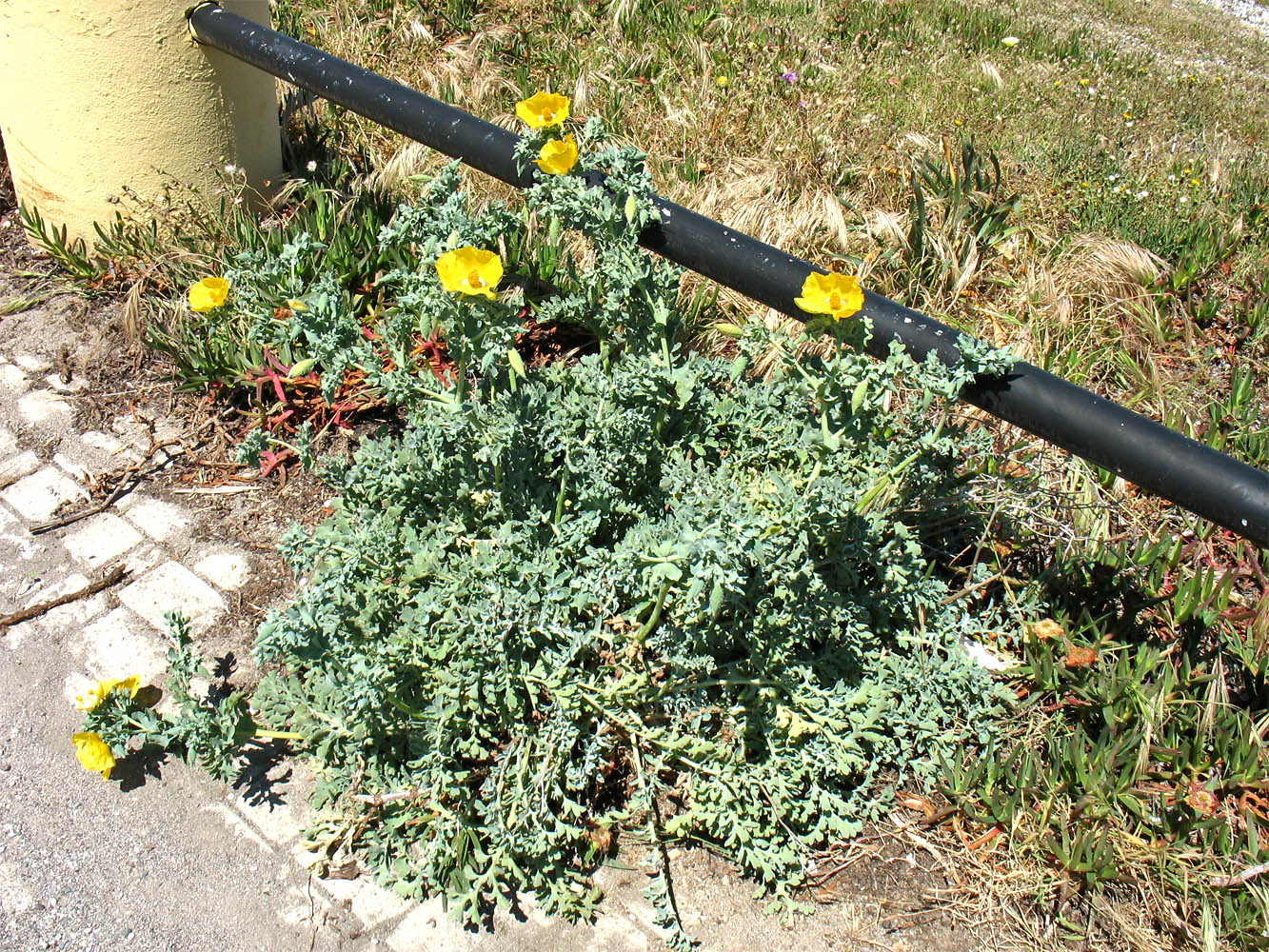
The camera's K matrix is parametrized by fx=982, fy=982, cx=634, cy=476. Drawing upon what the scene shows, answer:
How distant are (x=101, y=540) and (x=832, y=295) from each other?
7.30 feet

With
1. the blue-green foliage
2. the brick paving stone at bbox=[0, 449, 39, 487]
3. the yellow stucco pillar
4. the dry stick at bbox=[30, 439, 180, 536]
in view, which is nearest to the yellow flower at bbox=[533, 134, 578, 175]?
the blue-green foliage

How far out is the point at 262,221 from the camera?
3.84m

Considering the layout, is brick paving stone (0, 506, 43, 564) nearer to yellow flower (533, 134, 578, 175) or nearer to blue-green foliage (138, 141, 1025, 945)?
blue-green foliage (138, 141, 1025, 945)

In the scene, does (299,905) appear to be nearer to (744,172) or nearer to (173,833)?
(173,833)

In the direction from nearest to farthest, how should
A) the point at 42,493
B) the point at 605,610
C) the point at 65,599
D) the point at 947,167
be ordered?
1. the point at 605,610
2. the point at 65,599
3. the point at 42,493
4. the point at 947,167

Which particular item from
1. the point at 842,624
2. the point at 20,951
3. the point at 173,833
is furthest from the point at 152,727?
the point at 842,624

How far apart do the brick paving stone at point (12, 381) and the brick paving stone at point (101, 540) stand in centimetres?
73

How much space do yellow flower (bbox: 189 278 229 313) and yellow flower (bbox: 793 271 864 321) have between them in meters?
1.37

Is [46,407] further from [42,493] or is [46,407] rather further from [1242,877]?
[1242,877]

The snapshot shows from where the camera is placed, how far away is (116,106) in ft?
11.1

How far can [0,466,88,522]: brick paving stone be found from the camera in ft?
9.71

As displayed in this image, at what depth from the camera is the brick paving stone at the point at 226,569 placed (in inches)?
109

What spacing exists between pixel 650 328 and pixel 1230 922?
1.82 meters

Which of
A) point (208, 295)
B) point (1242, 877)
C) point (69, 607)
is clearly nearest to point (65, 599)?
point (69, 607)
